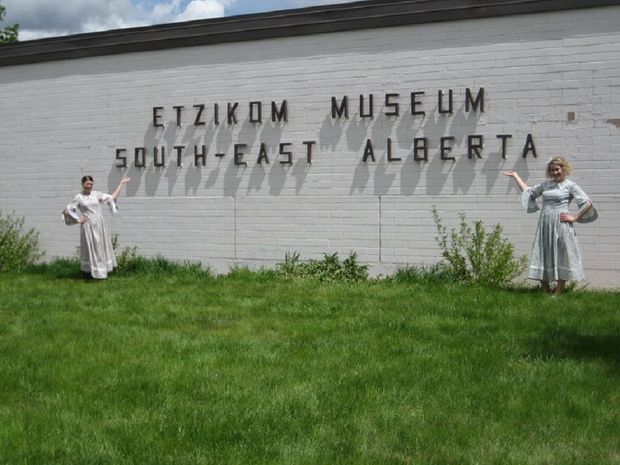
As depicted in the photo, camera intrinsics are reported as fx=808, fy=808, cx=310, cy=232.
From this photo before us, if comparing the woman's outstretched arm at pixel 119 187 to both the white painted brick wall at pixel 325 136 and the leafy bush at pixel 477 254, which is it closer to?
the white painted brick wall at pixel 325 136

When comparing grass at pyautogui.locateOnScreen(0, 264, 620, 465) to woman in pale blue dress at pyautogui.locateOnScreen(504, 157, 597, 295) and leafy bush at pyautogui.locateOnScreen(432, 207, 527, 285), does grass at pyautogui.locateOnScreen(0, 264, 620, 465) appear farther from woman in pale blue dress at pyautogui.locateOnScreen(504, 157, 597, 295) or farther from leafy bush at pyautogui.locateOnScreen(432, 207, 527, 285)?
leafy bush at pyautogui.locateOnScreen(432, 207, 527, 285)

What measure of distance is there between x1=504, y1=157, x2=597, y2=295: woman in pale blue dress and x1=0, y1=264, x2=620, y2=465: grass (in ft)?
1.09

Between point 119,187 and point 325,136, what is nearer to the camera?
point 325,136

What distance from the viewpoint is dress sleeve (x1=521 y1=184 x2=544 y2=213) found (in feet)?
31.5

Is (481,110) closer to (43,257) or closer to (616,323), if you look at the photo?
(616,323)

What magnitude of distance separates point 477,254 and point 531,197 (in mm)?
1145

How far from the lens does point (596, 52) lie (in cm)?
1016

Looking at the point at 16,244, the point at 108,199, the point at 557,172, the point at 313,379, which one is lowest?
the point at 313,379

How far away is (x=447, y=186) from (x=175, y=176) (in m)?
4.30

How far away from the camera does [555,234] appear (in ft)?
30.8

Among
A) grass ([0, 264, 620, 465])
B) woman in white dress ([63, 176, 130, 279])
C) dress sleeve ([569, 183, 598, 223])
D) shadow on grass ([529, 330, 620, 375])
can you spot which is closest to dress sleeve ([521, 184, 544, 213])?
dress sleeve ([569, 183, 598, 223])

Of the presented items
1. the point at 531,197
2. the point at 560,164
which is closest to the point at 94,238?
the point at 531,197

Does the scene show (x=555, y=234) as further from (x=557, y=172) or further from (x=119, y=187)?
(x=119, y=187)

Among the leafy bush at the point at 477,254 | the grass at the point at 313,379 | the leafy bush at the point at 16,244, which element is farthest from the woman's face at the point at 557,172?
the leafy bush at the point at 16,244
